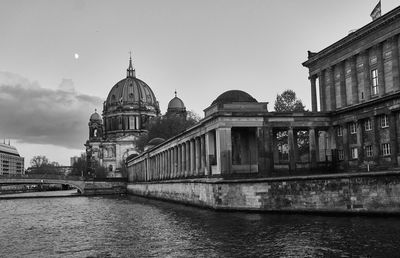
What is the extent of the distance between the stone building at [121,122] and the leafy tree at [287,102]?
9558cm

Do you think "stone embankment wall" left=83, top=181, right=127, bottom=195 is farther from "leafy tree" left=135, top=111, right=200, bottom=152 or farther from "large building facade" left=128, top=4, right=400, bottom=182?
"large building facade" left=128, top=4, right=400, bottom=182

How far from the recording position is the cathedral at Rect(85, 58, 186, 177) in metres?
170

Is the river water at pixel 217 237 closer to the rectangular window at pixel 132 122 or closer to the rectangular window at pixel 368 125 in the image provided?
the rectangular window at pixel 368 125

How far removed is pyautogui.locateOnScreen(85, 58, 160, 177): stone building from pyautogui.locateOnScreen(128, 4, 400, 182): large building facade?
117 m

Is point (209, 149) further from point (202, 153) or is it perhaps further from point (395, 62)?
point (395, 62)

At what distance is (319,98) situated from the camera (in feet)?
195

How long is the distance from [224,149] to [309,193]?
39.6ft

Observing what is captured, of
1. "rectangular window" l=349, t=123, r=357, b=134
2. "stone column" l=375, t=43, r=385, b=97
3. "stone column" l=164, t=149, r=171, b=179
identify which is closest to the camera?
"stone column" l=375, t=43, r=385, b=97

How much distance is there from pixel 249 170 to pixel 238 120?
5.50 meters

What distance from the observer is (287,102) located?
259 ft

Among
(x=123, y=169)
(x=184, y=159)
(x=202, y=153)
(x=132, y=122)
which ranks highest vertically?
(x=132, y=122)

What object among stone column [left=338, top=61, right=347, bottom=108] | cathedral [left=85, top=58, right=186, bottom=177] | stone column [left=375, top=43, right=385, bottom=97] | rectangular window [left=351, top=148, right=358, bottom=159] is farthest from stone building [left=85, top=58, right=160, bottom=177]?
stone column [left=375, top=43, right=385, bottom=97]

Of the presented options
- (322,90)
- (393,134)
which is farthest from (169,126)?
(393,134)

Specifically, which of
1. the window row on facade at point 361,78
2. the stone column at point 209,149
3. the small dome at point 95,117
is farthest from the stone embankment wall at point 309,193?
the small dome at point 95,117
